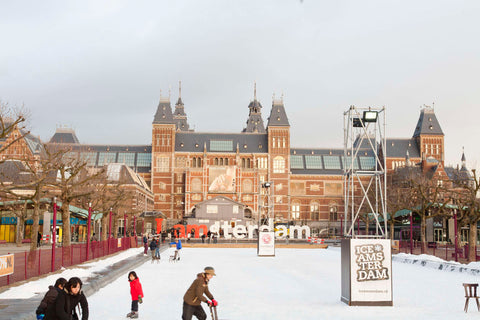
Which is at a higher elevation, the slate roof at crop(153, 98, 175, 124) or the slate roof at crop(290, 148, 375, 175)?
the slate roof at crop(153, 98, 175, 124)

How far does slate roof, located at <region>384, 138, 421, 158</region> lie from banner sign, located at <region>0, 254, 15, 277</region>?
86600 millimetres

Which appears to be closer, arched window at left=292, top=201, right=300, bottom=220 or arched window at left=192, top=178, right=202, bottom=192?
arched window at left=192, top=178, right=202, bottom=192

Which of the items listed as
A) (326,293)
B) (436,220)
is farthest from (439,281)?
(436,220)

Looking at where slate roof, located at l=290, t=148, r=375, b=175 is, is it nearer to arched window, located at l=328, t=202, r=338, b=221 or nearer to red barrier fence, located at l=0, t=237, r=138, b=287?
arched window, located at l=328, t=202, r=338, b=221

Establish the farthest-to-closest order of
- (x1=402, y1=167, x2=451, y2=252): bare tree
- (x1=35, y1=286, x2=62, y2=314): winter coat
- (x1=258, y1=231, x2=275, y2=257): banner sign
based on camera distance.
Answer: (x1=402, y1=167, x2=451, y2=252): bare tree, (x1=258, y1=231, x2=275, y2=257): banner sign, (x1=35, y1=286, x2=62, y2=314): winter coat

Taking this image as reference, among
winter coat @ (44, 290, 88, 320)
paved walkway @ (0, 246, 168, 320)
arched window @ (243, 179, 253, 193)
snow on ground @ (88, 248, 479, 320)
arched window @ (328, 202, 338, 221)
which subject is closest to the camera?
winter coat @ (44, 290, 88, 320)

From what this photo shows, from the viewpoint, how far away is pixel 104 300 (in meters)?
14.8

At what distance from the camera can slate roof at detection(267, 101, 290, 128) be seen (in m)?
93.6

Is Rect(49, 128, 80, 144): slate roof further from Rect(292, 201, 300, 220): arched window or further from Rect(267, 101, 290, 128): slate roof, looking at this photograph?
Rect(292, 201, 300, 220): arched window

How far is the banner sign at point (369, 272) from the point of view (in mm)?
14289

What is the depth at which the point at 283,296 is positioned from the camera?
53.2 feet

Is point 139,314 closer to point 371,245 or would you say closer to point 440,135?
point 371,245

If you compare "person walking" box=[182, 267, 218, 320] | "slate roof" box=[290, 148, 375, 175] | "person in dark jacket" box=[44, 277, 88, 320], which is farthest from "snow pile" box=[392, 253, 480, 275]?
"slate roof" box=[290, 148, 375, 175]

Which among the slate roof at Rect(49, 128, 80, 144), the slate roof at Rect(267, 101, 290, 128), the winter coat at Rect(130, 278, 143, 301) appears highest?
the slate roof at Rect(267, 101, 290, 128)
